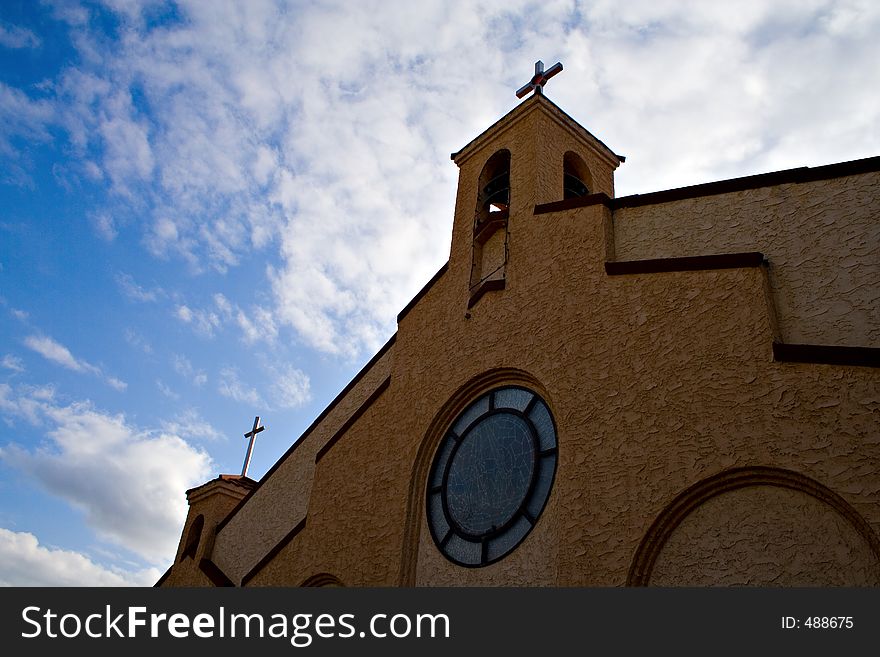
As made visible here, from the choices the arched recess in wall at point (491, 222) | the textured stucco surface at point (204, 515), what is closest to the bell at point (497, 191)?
the arched recess in wall at point (491, 222)

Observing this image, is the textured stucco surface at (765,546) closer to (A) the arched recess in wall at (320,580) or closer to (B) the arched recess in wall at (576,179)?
(A) the arched recess in wall at (320,580)

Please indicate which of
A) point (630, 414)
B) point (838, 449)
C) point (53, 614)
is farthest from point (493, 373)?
point (53, 614)

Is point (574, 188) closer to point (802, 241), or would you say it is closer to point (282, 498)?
point (802, 241)

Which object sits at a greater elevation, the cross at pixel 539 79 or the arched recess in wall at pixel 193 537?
the cross at pixel 539 79

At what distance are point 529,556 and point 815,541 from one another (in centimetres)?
228

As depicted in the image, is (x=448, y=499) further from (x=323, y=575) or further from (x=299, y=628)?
(x=299, y=628)

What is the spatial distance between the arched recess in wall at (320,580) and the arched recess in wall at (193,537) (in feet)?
13.3

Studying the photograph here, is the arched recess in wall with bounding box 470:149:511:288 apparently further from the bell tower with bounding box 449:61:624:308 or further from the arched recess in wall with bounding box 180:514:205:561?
the arched recess in wall with bounding box 180:514:205:561

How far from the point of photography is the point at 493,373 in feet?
24.9

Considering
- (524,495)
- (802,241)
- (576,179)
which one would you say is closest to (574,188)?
(576,179)

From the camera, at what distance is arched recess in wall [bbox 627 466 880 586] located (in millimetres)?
4578

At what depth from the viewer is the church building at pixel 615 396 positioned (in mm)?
4988

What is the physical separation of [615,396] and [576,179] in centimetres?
437

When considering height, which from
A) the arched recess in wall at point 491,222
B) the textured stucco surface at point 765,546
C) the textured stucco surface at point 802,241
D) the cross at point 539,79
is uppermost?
the cross at point 539,79
